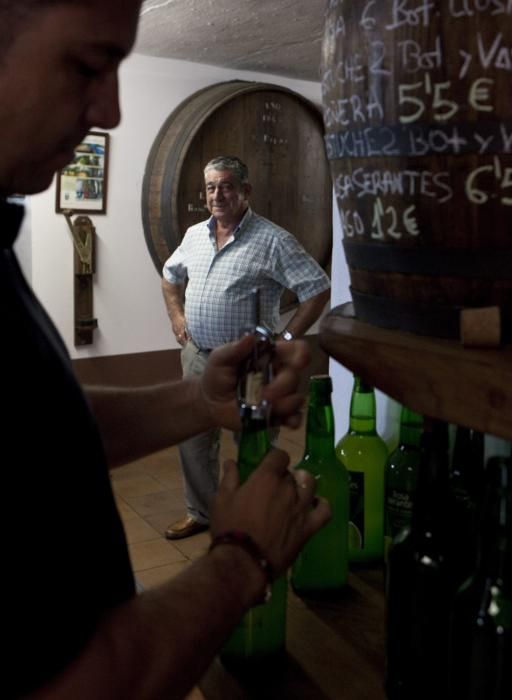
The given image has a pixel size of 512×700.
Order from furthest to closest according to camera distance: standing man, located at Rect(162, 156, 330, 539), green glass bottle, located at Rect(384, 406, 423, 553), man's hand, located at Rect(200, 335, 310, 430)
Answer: standing man, located at Rect(162, 156, 330, 539)
green glass bottle, located at Rect(384, 406, 423, 553)
man's hand, located at Rect(200, 335, 310, 430)

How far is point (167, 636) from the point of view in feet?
2.03

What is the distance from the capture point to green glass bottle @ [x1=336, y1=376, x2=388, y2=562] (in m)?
1.08

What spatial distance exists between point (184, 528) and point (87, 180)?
1.94m

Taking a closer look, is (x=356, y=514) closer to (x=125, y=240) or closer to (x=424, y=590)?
(x=424, y=590)

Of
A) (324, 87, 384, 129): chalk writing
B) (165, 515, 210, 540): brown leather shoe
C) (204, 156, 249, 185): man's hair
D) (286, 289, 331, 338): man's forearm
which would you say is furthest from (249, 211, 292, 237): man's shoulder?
(324, 87, 384, 129): chalk writing

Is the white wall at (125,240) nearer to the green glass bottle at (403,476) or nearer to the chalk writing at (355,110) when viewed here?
the green glass bottle at (403,476)

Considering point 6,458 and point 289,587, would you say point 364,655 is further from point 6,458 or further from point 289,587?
point 6,458

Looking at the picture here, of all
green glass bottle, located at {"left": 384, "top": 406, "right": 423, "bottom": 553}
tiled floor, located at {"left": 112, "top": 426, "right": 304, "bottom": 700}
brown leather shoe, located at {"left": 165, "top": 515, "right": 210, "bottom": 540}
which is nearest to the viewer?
green glass bottle, located at {"left": 384, "top": 406, "right": 423, "bottom": 553}

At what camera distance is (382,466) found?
→ 1107 millimetres

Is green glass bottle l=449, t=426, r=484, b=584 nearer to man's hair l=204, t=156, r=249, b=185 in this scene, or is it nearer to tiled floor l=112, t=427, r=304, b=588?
tiled floor l=112, t=427, r=304, b=588

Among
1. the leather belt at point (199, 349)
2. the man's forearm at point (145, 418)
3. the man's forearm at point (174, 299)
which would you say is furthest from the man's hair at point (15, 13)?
the man's forearm at point (174, 299)

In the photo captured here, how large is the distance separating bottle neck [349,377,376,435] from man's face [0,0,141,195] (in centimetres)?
57

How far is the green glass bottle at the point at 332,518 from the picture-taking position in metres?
1.02

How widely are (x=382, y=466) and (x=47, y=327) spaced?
59 cm
